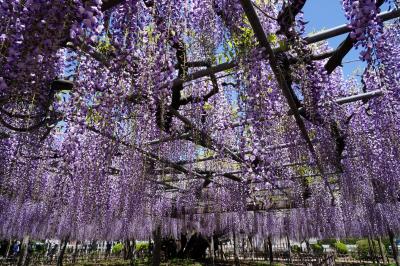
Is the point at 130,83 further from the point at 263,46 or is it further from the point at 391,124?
the point at 391,124

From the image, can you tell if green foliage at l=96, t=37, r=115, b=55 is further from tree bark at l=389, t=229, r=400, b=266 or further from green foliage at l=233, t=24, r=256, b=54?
tree bark at l=389, t=229, r=400, b=266

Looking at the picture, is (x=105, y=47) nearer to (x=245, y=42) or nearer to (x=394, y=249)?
(x=245, y=42)

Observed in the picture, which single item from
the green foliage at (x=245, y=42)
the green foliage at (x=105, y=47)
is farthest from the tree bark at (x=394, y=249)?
the green foliage at (x=105, y=47)

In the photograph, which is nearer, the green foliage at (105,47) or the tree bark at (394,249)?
the green foliage at (105,47)

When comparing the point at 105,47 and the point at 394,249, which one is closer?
the point at 105,47

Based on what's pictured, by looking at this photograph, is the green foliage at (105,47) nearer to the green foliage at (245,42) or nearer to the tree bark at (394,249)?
the green foliage at (245,42)

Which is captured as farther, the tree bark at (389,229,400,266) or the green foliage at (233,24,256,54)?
the tree bark at (389,229,400,266)

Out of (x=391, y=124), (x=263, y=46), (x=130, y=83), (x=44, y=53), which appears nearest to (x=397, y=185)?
(x=391, y=124)

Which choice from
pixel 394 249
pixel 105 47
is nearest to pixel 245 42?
pixel 105 47

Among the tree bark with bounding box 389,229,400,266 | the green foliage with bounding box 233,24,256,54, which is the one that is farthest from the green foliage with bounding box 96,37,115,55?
the tree bark with bounding box 389,229,400,266

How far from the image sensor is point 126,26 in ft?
9.48

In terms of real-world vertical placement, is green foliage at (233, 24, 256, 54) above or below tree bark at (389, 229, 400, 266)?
above

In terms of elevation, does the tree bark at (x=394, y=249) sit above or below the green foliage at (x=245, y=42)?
below

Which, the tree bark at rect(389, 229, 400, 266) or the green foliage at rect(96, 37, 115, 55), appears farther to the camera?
the tree bark at rect(389, 229, 400, 266)
